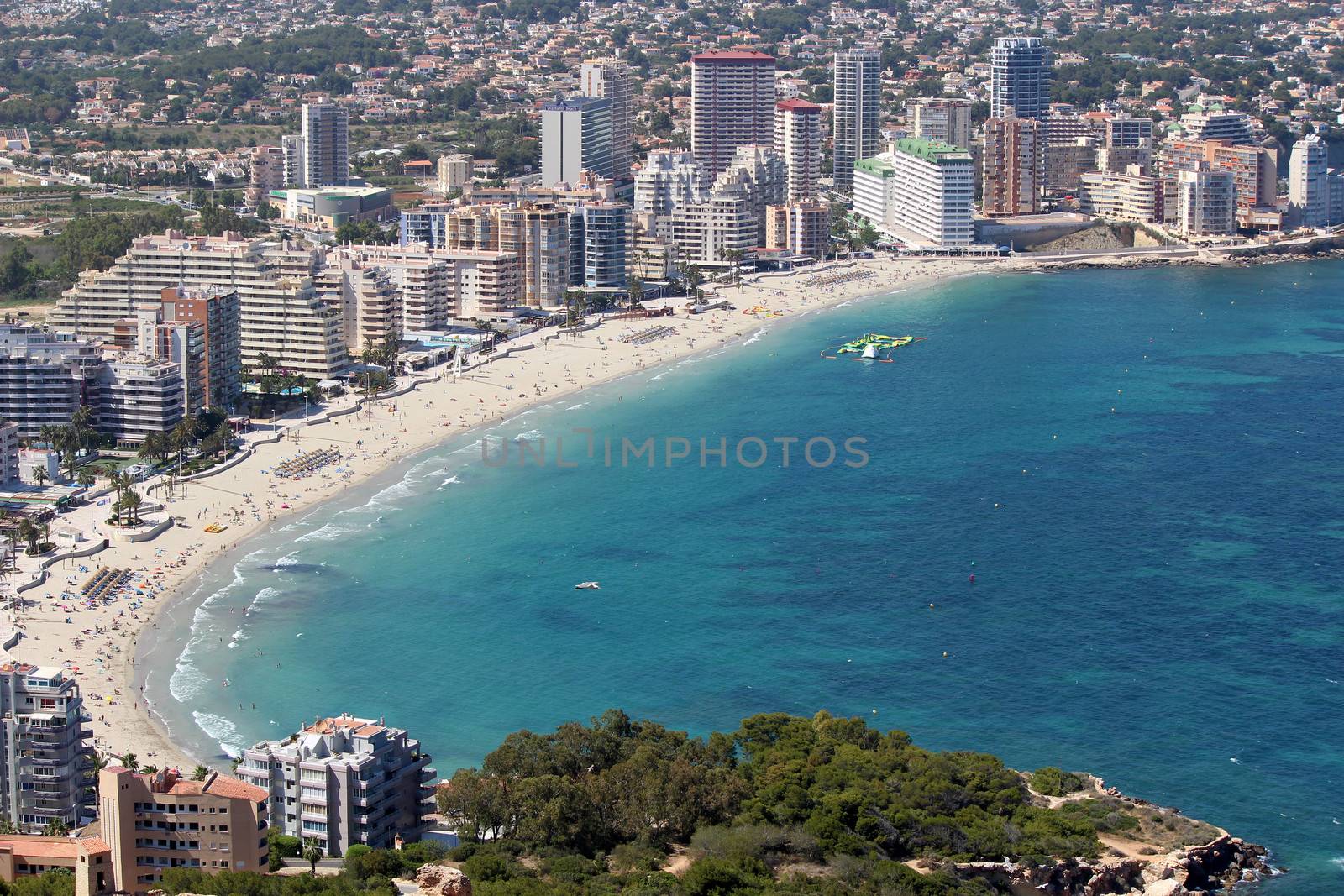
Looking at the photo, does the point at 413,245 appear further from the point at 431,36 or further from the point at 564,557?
the point at 431,36

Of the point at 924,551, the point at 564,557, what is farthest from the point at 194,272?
the point at 924,551

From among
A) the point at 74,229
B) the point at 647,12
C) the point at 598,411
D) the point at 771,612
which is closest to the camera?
the point at 771,612

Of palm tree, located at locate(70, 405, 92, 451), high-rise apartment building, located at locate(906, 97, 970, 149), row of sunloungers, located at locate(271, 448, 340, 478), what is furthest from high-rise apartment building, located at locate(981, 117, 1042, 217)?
palm tree, located at locate(70, 405, 92, 451)

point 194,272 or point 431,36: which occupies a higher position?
point 431,36

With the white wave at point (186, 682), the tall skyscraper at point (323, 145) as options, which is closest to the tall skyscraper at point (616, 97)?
the tall skyscraper at point (323, 145)

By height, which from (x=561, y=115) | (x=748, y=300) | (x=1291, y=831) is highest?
(x=561, y=115)

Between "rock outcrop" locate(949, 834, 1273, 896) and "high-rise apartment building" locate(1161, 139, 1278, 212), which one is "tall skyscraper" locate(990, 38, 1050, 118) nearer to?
"high-rise apartment building" locate(1161, 139, 1278, 212)

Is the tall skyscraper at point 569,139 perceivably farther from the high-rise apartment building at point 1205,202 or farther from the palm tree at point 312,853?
the palm tree at point 312,853
